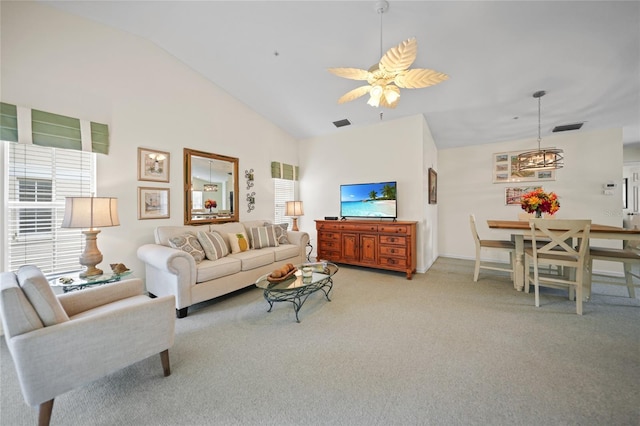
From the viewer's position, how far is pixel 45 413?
4.16ft

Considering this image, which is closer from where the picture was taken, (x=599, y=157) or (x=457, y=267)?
(x=599, y=157)

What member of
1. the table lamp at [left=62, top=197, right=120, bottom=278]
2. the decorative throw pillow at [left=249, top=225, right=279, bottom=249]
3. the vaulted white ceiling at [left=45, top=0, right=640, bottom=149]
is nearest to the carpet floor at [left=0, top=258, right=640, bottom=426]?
the table lamp at [left=62, top=197, right=120, bottom=278]

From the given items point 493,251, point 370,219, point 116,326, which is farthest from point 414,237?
point 116,326

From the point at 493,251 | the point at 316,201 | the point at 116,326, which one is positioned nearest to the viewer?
the point at 116,326

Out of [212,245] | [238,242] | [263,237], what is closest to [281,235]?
[263,237]

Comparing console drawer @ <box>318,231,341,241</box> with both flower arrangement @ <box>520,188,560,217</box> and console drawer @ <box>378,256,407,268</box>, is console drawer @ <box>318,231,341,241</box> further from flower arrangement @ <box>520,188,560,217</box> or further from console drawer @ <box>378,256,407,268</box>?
flower arrangement @ <box>520,188,560,217</box>

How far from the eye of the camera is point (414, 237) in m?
4.12

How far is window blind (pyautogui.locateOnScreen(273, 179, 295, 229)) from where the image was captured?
5.22 m

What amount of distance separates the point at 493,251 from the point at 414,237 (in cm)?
228

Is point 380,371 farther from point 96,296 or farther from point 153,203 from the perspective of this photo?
→ point 153,203

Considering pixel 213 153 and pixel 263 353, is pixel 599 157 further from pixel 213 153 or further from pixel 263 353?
pixel 213 153

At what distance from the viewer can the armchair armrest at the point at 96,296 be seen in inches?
68.5

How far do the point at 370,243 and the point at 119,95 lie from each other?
413cm

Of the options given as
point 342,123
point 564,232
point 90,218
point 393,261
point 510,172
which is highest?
point 342,123
